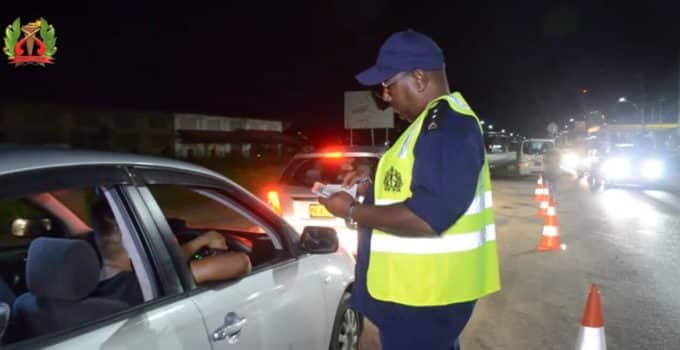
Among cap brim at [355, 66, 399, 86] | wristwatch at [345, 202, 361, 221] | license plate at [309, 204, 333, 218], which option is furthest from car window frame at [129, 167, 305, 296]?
license plate at [309, 204, 333, 218]

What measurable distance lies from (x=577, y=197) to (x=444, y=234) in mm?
17611

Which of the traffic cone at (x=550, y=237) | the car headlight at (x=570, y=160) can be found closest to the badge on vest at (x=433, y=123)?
the traffic cone at (x=550, y=237)

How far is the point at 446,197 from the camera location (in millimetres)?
2146

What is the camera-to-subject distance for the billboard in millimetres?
25859

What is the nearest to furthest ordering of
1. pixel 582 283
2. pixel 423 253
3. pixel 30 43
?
pixel 423 253 → pixel 582 283 → pixel 30 43

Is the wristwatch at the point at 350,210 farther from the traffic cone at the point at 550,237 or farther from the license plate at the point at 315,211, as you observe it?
the traffic cone at the point at 550,237

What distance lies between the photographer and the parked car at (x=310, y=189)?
7746 mm

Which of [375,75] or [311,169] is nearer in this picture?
[375,75]

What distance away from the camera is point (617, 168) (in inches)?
794

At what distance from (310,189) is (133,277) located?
16.5ft

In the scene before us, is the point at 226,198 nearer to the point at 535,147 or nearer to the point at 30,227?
the point at 30,227

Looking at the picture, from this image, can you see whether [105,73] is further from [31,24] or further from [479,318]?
[479,318]

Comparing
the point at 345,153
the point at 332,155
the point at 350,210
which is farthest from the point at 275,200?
the point at 350,210

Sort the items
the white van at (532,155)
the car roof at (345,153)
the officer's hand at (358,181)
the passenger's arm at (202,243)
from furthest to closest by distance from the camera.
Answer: the white van at (532,155)
the car roof at (345,153)
the passenger's arm at (202,243)
the officer's hand at (358,181)
